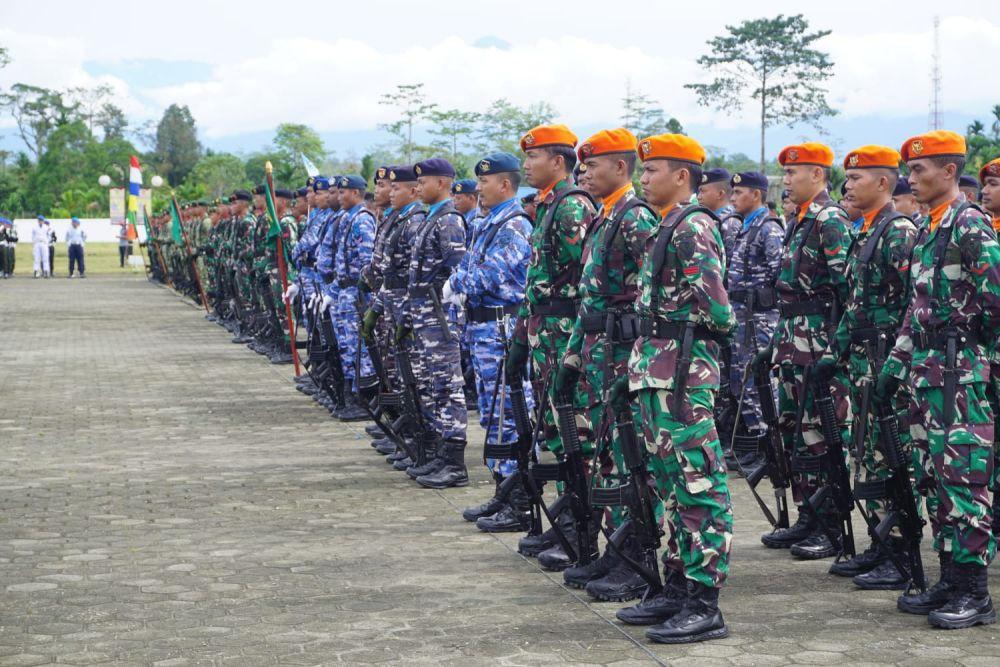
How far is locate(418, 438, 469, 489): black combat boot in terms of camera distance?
8.74 m

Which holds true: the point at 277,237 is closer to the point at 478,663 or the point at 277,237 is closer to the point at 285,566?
the point at 285,566

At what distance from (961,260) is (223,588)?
3588mm

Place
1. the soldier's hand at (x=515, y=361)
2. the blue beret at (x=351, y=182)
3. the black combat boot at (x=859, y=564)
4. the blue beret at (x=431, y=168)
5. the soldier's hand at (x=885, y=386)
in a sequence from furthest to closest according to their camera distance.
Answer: the blue beret at (x=351, y=182), the blue beret at (x=431, y=168), the soldier's hand at (x=515, y=361), the black combat boot at (x=859, y=564), the soldier's hand at (x=885, y=386)

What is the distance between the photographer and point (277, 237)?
48.9ft

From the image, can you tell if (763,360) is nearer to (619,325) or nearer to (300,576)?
(619,325)

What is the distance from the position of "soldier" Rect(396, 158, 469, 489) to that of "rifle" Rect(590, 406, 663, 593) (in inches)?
124

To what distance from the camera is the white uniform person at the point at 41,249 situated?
41.2 m

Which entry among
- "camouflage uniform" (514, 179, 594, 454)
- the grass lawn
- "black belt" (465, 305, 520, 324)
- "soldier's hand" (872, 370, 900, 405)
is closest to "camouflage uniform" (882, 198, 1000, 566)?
"soldier's hand" (872, 370, 900, 405)

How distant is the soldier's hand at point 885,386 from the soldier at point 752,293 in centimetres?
336

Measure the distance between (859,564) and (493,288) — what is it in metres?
2.48

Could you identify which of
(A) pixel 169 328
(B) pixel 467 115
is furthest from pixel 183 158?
(A) pixel 169 328

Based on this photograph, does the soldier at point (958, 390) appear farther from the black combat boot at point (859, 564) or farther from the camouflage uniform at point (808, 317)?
the camouflage uniform at point (808, 317)

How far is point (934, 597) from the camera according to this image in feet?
18.2

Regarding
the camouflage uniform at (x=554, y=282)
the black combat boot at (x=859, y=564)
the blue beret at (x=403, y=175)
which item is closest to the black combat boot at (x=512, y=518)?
the camouflage uniform at (x=554, y=282)
